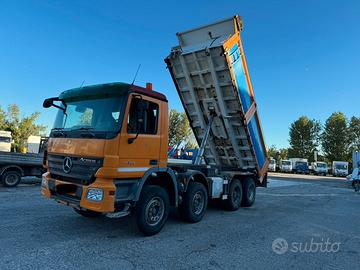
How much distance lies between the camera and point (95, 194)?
454cm

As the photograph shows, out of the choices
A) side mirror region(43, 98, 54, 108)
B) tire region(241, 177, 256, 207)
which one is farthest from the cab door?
tire region(241, 177, 256, 207)

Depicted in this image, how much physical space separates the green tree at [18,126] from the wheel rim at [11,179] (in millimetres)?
34173

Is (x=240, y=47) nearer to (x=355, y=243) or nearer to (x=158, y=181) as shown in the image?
(x=158, y=181)

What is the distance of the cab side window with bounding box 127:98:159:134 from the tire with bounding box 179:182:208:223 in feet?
5.92

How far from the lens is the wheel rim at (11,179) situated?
11.6 metres

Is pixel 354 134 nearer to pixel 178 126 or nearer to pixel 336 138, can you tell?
pixel 336 138

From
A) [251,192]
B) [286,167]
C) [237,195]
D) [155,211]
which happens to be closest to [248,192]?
[251,192]

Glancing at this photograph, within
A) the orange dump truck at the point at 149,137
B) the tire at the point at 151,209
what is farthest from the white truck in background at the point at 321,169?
the tire at the point at 151,209

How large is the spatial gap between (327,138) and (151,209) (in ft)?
207

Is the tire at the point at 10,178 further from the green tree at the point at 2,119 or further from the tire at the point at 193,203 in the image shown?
the green tree at the point at 2,119

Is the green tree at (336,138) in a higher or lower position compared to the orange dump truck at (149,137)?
higher

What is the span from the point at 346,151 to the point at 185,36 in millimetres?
60129

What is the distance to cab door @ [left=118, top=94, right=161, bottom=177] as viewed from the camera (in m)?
4.82

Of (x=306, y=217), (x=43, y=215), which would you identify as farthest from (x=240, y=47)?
(x=43, y=215)
